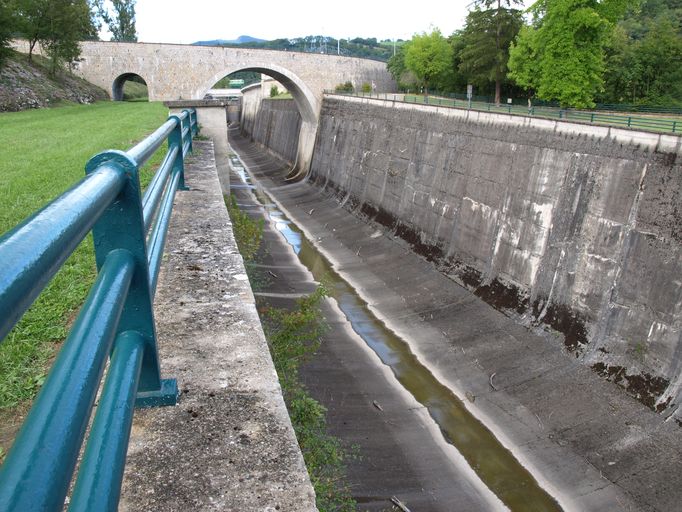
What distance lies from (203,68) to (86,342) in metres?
33.5

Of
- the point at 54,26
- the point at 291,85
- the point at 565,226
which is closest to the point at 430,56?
the point at 291,85

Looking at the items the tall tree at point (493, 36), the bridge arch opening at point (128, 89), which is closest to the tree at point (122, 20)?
the bridge arch opening at point (128, 89)

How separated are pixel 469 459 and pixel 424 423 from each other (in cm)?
109

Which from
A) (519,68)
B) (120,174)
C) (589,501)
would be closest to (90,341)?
(120,174)

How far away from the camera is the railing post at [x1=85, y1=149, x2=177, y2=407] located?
1.62 m

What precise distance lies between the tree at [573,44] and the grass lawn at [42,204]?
635 inches

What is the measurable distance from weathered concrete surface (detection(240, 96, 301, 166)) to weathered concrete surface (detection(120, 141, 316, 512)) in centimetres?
3370

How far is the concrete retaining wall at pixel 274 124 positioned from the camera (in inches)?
1497

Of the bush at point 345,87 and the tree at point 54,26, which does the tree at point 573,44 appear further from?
the tree at point 54,26

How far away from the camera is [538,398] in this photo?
34.2 ft

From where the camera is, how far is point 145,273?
1.80m

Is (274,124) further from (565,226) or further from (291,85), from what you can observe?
(565,226)

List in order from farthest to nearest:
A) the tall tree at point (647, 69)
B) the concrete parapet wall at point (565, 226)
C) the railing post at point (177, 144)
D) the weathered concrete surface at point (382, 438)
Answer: the tall tree at point (647, 69), the concrete parapet wall at point (565, 226), the weathered concrete surface at point (382, 438), the railing post at point (177, 144)

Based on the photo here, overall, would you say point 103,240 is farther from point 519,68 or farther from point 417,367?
point 519,68
